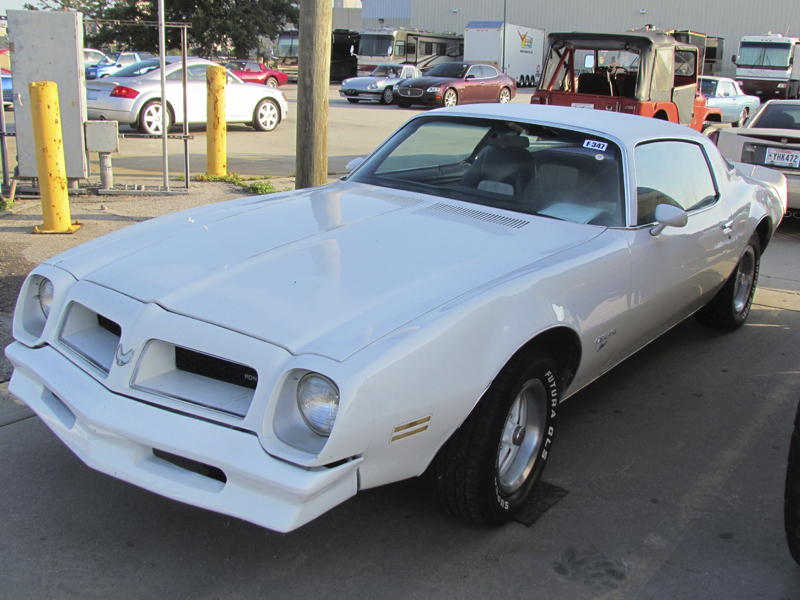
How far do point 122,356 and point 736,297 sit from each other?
4.16 m

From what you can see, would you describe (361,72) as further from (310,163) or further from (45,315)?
(45,315)

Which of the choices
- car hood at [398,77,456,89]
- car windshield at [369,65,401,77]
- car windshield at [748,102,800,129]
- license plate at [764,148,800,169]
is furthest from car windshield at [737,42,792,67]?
license plate at [764,148,800,169]

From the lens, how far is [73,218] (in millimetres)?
7266

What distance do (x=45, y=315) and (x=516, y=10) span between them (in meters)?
50.1

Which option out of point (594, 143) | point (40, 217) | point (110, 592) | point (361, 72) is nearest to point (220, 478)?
point (110, 592)

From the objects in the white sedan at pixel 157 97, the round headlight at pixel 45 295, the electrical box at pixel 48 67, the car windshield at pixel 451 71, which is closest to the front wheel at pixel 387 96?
the car windshield at pixel 451 71

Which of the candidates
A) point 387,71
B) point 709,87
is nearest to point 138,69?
point 709,87

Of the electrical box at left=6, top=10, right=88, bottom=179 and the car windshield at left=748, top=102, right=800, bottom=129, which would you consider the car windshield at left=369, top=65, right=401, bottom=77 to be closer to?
the car windshield at left=748, top=102, right=800, bottom=129

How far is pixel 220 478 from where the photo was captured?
7.71 feet

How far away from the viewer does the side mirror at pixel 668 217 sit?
3506mm

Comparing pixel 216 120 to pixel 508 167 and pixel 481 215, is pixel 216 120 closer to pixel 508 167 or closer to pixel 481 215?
pixel 508 167

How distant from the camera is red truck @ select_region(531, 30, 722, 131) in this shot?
11.7m

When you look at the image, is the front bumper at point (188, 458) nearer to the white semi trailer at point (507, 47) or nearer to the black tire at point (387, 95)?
the black tire at point (387, 95)

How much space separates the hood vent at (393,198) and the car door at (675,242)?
1.06 meters
